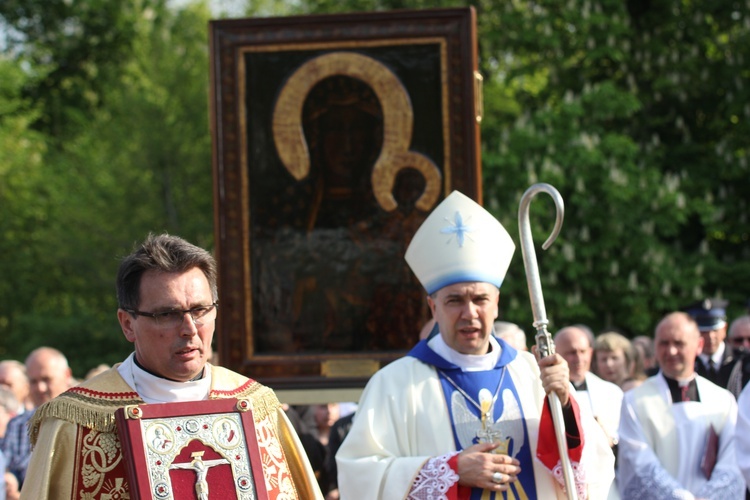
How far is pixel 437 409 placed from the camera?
19.3 ft

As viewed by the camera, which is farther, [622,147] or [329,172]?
[622,147]

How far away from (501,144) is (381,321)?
869 centimetres

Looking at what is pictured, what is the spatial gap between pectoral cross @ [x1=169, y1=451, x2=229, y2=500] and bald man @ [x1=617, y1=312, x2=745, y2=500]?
4.96 m

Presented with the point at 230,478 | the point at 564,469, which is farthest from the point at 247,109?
the point at 230,478

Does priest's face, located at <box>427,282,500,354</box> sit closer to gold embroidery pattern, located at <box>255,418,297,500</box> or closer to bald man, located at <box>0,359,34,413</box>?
gold embroidery pattern, located at <box>255,418,297,500</box>

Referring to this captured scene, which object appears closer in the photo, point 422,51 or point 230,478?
point 230,478

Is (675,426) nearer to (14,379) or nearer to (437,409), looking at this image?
(437,409)

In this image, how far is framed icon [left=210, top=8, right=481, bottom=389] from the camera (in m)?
9.70

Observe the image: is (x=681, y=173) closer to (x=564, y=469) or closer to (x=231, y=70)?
(x=231, y=70)

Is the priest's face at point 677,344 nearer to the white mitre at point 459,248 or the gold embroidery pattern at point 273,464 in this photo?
the white mitre at point 459,248

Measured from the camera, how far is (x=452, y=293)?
19.0ft

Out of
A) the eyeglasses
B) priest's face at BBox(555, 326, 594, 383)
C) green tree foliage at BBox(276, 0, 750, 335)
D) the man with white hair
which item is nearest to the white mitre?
the man with white hair

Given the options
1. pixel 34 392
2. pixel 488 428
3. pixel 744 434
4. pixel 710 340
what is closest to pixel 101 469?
pixel 488 428

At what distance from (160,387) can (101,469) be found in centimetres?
31
